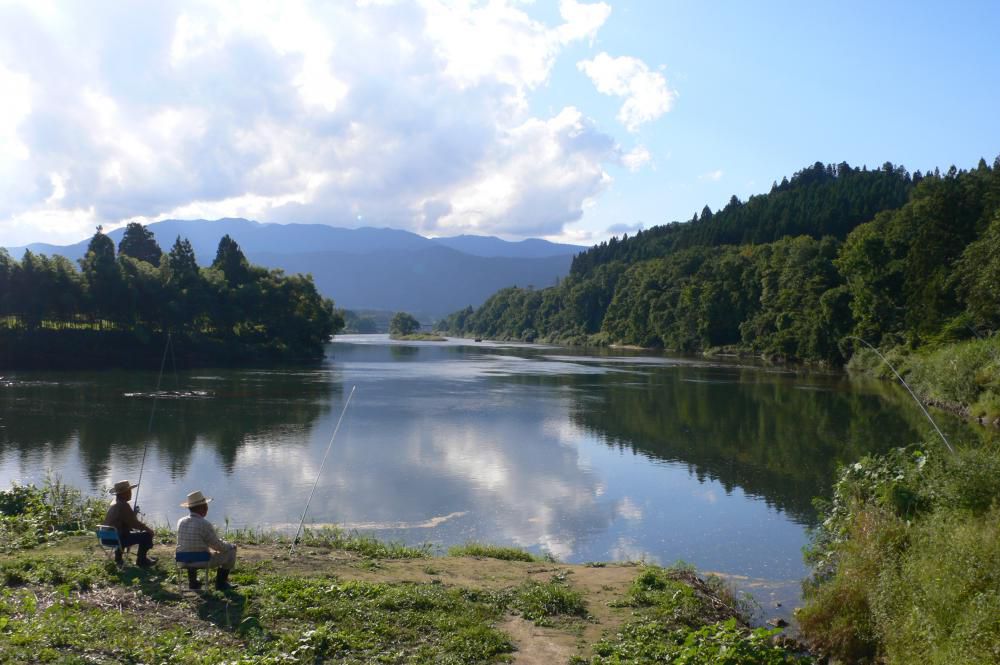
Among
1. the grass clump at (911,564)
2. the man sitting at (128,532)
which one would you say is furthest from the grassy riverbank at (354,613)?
the grass clump at (911,564)

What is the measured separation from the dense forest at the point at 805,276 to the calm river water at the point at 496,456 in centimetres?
1071

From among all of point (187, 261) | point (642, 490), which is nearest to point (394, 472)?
point (642, 490)

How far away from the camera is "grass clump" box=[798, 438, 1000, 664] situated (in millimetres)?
7055

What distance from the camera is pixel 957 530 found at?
8359 millimetres

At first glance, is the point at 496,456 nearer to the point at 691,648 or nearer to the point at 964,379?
the point at 691,648

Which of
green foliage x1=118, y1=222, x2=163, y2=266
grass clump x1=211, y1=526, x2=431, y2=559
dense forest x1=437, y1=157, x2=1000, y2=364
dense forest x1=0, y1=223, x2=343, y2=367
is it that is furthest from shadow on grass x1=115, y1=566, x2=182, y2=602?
green foliage x1=118, y1=222, x2=163, y2=266

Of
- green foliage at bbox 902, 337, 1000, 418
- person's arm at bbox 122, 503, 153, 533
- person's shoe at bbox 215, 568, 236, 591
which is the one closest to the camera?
person's shoe at bbox 215, 568, 236, 591

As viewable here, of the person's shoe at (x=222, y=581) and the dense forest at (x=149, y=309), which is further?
the dense forest at (x=149, y=309)

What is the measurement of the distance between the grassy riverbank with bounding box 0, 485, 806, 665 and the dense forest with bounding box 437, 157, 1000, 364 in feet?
129

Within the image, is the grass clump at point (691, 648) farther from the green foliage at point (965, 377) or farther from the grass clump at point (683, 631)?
the green foliage at point (965, 377)

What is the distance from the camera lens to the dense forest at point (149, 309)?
64.5 meters

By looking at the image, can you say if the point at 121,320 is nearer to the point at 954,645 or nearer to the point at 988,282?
the point at 988,282

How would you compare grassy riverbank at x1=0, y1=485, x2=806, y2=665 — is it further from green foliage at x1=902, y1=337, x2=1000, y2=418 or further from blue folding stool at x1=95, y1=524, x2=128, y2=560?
green foliage at x1=902, y1=337, x2=1000, y2=418

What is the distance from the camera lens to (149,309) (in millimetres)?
71750
